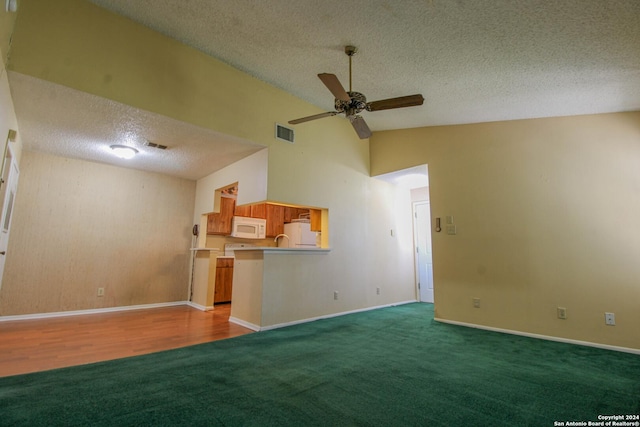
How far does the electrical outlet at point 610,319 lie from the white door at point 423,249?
2.87m

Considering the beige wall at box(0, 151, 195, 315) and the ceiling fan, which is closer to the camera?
the ceiling fan

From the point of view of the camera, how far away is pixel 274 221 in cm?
672

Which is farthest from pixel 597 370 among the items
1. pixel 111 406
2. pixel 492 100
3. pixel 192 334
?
pixel 192 334

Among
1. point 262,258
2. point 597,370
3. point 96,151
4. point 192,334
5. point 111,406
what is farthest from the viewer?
point 96,151

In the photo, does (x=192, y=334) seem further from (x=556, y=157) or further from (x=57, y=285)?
(x=556, y=157)

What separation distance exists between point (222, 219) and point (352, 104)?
4.04 metres

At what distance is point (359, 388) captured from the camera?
2043 mm

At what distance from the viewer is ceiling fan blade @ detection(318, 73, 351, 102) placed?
2.55 m

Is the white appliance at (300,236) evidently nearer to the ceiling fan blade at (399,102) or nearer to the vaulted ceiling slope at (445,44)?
the vaulted ceiling slope at (445,44)

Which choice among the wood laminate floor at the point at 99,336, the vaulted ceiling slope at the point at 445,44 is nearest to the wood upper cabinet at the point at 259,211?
the wood laminate floor at the point at 99,336

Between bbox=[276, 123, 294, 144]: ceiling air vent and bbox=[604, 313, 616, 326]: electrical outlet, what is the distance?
14.1 feet

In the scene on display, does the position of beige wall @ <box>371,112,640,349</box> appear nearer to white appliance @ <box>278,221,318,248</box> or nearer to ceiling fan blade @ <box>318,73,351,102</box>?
ceiling fan blade @ <box>318,73,351,102</box>

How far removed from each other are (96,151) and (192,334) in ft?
10.2

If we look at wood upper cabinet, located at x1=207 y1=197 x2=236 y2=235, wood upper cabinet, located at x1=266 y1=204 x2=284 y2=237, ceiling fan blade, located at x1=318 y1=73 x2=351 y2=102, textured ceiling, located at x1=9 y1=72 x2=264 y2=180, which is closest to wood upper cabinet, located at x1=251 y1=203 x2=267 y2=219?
wood upper cabinet, located at x1=266 y1=204 x2=284 y2=237
